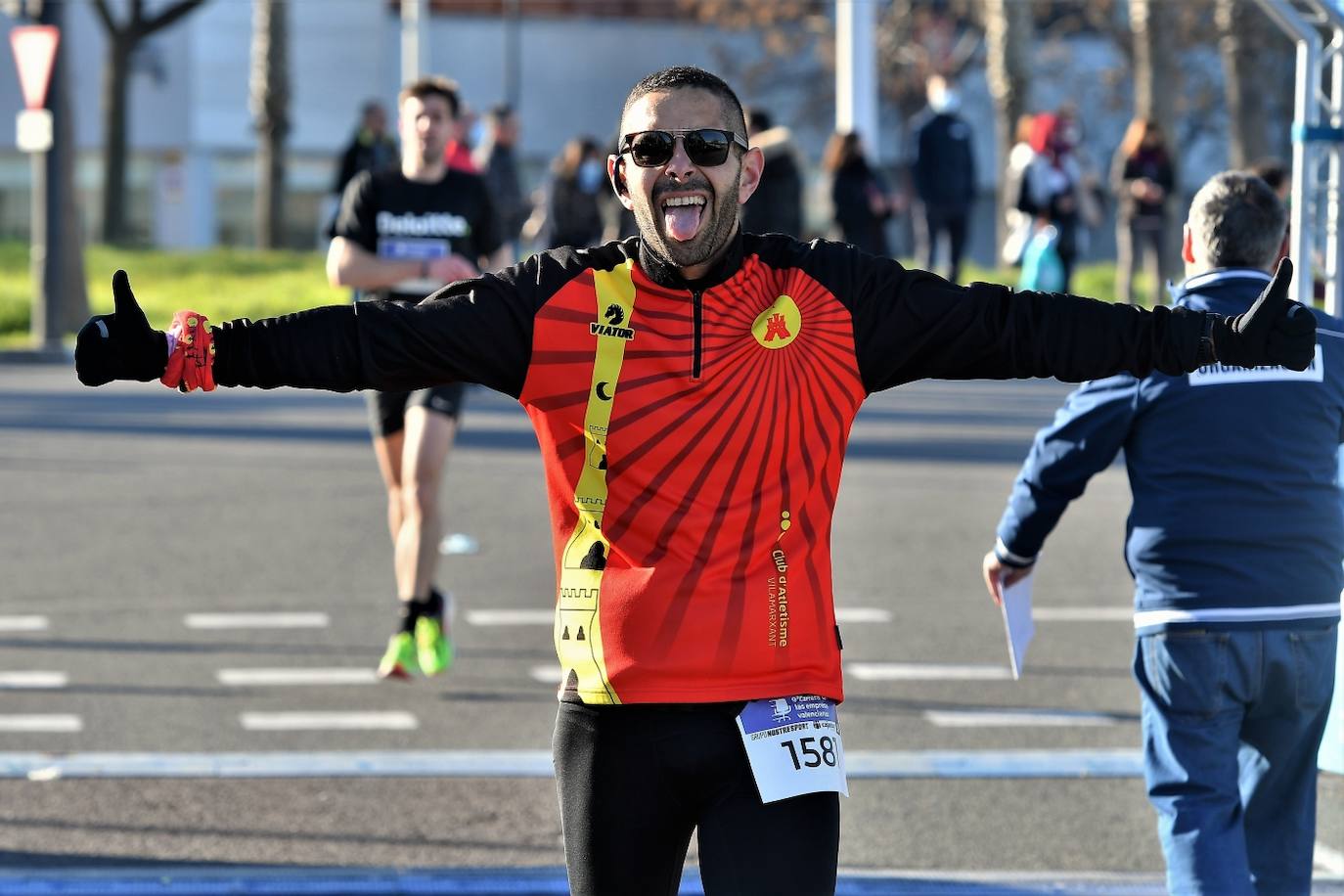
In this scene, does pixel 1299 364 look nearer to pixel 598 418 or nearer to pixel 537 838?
pixel 598 418

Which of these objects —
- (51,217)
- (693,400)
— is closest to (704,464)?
(693,400)

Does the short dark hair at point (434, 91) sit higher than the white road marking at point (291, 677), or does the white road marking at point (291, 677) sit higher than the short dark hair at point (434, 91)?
the short dark hair at point (434, 91)

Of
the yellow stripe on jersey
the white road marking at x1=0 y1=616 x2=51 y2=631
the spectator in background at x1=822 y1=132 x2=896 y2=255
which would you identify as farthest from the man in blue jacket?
the spectator in background at x1=822 y1=132 x2=896 y2=255

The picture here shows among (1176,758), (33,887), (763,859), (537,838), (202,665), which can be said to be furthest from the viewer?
(202,665)

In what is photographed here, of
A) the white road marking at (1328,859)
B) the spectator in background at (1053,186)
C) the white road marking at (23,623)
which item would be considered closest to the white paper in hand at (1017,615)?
the white road marking at (1328,859)

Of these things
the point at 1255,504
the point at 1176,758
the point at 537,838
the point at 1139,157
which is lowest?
the point at 537,838

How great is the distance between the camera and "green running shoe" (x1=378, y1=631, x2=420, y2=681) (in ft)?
26.8

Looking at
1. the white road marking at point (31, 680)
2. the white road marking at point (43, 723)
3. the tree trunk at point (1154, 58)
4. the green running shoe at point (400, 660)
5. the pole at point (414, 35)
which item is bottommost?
the white road marking at point (43, 723)

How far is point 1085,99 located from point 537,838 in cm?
5008

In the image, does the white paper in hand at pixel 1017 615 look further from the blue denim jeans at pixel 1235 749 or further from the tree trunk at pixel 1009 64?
the tree trunk at pixel 1009 64

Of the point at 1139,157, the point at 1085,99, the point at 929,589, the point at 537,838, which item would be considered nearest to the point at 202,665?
the point at 537,838

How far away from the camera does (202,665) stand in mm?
8672

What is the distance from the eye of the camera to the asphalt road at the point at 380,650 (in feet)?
20.9

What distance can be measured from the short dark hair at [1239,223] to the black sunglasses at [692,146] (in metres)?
1.75
